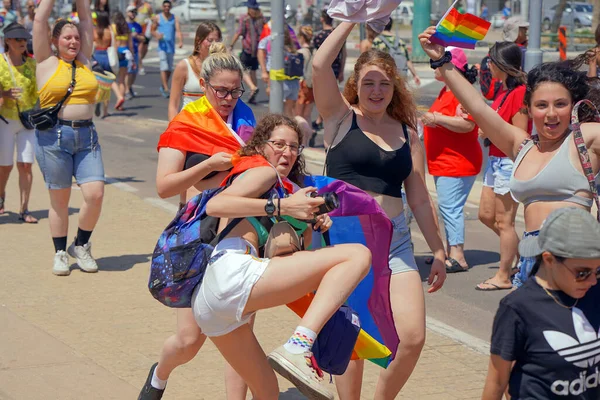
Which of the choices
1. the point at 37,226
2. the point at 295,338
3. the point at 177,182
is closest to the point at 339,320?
the point at 295,338

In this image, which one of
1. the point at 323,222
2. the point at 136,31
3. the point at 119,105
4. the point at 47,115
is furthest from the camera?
the point at 136,31

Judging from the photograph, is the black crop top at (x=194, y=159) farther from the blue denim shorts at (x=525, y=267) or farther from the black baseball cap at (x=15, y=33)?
the black baseball cap at (x=15, y=33)

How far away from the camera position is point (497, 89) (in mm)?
8711

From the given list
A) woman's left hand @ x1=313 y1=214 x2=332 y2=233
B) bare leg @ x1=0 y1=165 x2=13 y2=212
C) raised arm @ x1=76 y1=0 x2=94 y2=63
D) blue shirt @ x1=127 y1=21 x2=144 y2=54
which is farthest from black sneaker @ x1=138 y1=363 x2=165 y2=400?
blue shirt @ x1=127 y1=21 x2=144 y2=54

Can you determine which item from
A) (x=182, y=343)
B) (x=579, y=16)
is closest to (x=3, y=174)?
(x=182, y=343)

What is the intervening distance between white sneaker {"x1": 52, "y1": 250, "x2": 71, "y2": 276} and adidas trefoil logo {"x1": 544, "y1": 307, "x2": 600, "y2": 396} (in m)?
5.54

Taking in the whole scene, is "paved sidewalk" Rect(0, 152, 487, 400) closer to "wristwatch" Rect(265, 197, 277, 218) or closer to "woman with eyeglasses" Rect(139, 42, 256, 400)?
"woman with eyeglasses" Rect(139, 42, 256, 400)

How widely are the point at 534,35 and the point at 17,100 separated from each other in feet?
17.1

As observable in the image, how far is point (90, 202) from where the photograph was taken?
26.4 feet

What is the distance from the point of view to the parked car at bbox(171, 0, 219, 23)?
4556 cm

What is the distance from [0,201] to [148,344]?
4630 millimetres

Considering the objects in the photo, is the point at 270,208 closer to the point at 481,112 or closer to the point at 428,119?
the point at 481,112

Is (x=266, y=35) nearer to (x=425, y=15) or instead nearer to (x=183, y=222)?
(x=425, y=15)

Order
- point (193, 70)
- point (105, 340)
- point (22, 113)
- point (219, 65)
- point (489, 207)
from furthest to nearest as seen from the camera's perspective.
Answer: point (22, 113)
point (489, 207)
point (193, 70)
point (105, 340)
point (219, 65)
